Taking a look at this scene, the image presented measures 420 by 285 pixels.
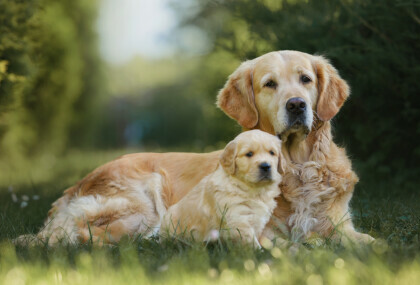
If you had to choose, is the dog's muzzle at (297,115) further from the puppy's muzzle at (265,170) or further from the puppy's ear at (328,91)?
the puppy's muzzle at (265,170)

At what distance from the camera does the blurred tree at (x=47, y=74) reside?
6.41 m

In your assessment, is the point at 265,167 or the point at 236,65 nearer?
the point at 265,167

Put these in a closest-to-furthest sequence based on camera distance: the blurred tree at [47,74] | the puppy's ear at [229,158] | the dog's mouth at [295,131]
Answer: the puppy's ear at [229,158]
the dog's mouth at [295,131]
the blurred tree at [47,74]

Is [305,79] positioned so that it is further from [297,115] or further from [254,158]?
[254,158]

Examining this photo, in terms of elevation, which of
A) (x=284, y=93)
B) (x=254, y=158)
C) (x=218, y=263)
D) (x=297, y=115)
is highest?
(x=284, y=93)

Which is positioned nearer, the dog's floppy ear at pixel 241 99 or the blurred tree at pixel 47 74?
the dog's floppy ear at pixel 241 99

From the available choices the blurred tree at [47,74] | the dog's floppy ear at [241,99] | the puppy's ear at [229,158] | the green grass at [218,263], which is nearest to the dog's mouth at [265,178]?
the puppy's ear at [229,158]

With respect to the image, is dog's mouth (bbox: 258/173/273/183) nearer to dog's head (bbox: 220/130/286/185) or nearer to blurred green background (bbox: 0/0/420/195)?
dog's head (bbox: 220/130/286/185)

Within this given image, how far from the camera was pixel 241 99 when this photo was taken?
399 centimetres

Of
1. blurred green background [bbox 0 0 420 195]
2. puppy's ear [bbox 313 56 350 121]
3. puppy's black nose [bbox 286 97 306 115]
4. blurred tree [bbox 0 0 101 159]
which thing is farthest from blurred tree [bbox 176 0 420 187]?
blurred tree [bbox 0 0 101 159]

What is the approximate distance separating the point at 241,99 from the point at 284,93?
1.43 feet

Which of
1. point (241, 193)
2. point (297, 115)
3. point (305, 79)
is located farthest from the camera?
point (305, 79)

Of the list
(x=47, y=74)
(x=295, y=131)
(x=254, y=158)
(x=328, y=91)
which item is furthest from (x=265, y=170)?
(x=47, y=74)

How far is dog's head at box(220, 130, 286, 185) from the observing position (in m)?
3.36
